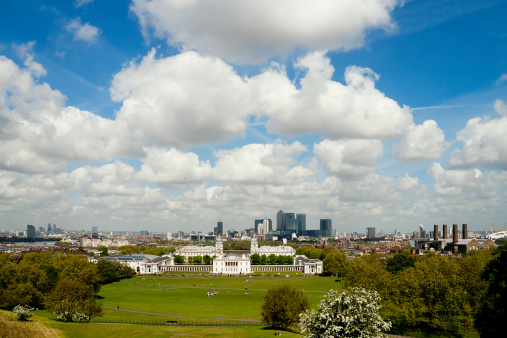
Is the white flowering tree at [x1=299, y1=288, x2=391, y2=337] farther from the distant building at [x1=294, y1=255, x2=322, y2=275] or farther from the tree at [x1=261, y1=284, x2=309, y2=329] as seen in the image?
the distant building at [x1=294, y1=255, x2=322, y2=275]

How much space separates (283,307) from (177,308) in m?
31.2

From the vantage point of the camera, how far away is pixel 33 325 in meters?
46.6

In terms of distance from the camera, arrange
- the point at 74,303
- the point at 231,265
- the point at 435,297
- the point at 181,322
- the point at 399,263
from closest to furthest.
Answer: the point at 74,303
the point at 435,297
the point at 181,322
the point at 399,263
the point at 231,265

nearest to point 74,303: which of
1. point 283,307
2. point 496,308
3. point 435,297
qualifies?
point 283,307

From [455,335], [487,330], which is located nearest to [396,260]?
[455,335]

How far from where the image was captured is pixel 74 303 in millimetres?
58719

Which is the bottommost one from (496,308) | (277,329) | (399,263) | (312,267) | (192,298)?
(312,267)

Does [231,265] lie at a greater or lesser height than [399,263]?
lesser

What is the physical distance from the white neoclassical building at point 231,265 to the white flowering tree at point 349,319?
154 m

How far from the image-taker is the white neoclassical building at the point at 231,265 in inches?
7096

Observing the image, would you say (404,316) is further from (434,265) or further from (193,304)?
(193,304)

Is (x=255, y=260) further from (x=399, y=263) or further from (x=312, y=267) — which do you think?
(x=399, y=263)

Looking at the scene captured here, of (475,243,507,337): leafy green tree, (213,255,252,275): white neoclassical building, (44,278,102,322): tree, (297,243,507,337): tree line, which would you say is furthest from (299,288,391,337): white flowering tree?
(213,255,252,275): white neoclassical building

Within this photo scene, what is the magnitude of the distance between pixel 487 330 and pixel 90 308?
50777 millimetres
